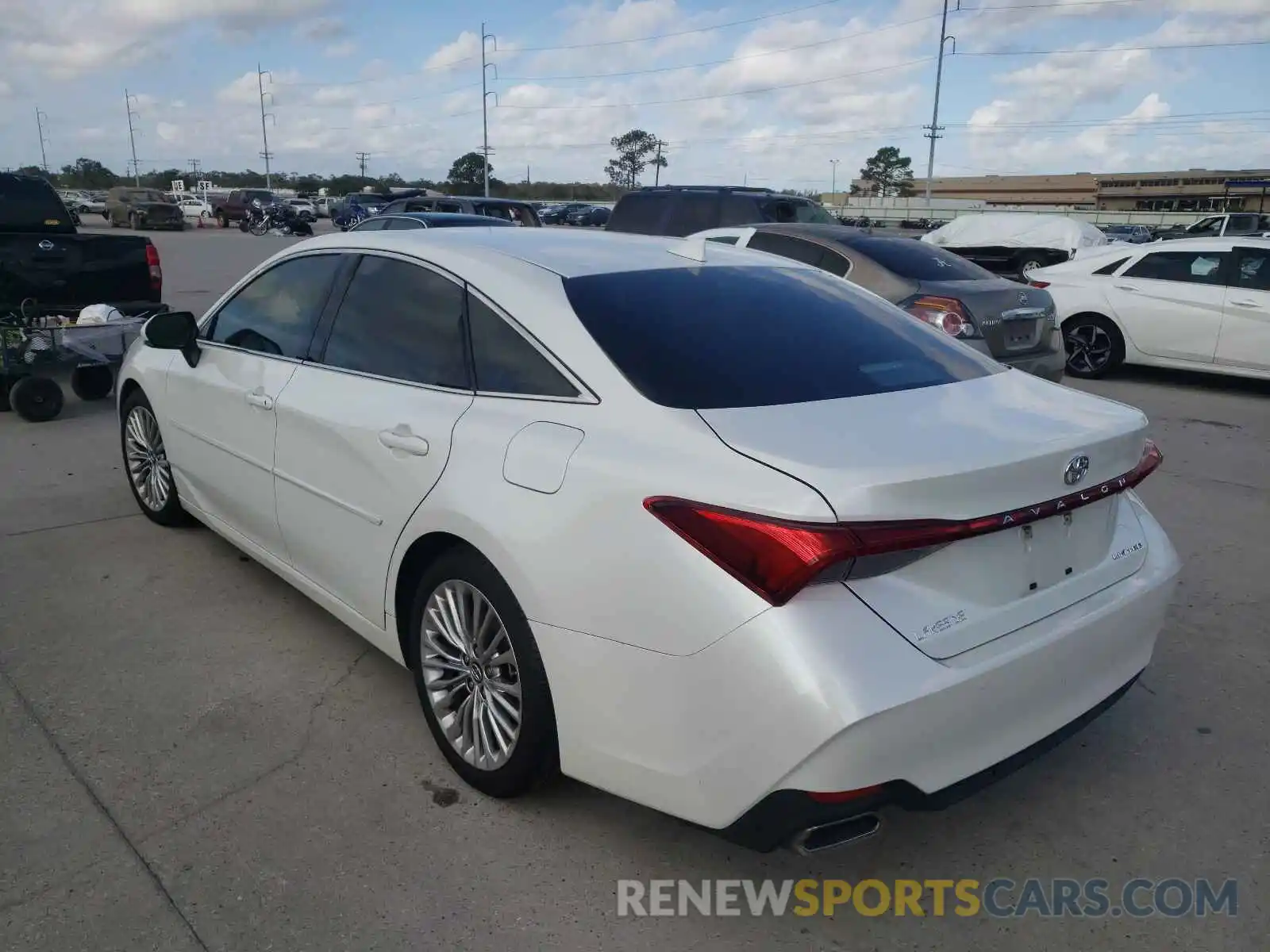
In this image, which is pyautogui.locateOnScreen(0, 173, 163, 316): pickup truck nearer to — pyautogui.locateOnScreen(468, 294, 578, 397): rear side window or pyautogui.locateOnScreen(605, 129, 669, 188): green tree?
pyautogui.locateOnScreen(468, 294, 578, 397): rear side window

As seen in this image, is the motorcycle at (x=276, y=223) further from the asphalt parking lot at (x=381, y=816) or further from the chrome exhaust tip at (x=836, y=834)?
the chrome exhaust tip at (x=836, y=834)

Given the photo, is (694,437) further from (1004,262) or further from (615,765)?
(1004,262)

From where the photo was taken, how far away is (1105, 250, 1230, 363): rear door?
32.6ft

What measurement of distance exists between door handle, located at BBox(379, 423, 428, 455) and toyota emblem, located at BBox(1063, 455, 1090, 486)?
1.76m

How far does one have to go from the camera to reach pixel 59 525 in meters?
5.31


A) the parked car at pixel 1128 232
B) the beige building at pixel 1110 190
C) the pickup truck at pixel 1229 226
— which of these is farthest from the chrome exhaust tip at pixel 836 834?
the beige building at pixel 1110 190

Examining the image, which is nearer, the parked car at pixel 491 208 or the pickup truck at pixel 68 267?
the pickup truck at pixel 68 267

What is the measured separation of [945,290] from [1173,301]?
386cm

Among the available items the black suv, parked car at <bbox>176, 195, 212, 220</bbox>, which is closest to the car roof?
the black suv

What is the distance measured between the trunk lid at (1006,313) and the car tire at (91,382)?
6818 mm

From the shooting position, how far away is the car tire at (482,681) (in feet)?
8.77

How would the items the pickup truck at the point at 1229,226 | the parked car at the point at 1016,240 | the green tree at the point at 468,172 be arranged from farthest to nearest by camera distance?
the green tree at the point at 468,172 → the pickup truck at the point at 1229,226 → the parked car at the point at 1016,240

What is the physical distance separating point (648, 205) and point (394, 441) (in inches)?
428

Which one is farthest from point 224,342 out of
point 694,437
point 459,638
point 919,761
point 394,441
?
point 919,761
